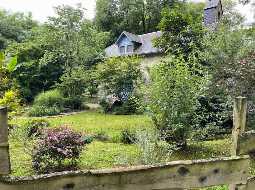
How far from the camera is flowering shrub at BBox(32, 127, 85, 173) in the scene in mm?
9406

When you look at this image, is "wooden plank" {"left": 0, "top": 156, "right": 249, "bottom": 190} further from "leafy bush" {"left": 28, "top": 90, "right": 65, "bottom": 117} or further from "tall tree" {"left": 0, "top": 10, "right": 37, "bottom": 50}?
"tall tree" {"left": 0, "top": 10, "right": 37, "bottom": 50}

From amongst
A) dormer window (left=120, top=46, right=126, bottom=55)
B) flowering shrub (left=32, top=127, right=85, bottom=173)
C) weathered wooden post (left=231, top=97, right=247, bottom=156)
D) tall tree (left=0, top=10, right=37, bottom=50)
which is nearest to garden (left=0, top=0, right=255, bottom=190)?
flowering shrub (left=32, top=127, right=85, bottom=173)

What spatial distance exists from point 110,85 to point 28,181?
23561 mm

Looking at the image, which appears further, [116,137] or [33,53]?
[33,53]

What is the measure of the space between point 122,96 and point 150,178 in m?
23.1

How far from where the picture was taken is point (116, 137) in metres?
14.9

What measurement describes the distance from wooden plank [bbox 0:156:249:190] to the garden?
5.10 m

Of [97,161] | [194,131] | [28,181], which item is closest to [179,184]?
[28,181]

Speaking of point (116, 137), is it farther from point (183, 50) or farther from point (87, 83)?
point (87, 83)

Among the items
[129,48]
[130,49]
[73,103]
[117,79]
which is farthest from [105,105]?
[129,48]

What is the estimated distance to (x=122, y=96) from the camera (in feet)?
85.3

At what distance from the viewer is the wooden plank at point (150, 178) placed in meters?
2.57

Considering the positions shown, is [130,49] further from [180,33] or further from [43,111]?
[180,33]

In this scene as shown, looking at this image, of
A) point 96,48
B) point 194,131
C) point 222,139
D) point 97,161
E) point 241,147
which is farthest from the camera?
point 96,48
